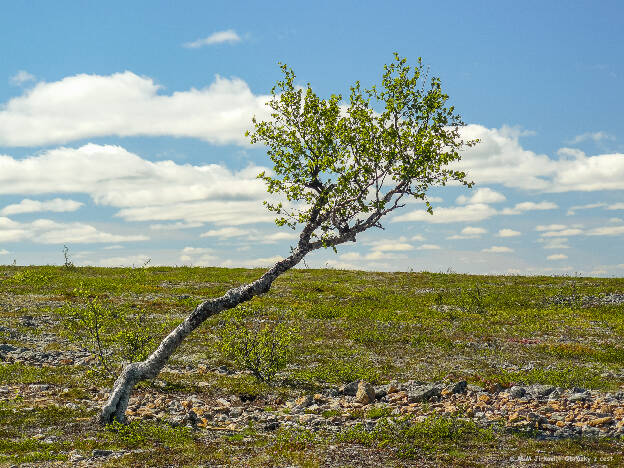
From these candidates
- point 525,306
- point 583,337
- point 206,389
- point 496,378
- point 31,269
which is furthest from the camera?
point 31,269

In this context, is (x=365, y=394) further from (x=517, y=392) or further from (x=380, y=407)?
(x=517, y=392)

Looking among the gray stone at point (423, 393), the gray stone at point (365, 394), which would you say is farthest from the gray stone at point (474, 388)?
the gray stone at point (365, 394)

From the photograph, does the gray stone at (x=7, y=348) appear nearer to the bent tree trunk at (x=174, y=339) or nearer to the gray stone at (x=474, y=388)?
the bent tree trunk at (x=174, y=339)

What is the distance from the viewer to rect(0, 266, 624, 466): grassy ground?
1609 cm

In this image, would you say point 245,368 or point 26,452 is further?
point 245,368

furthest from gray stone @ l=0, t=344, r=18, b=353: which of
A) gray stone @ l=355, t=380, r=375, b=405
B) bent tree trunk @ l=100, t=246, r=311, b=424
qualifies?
gray stone @ l=355, t=380, r=375, b=405

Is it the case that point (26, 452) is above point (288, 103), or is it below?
below

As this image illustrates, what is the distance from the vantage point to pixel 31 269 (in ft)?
189

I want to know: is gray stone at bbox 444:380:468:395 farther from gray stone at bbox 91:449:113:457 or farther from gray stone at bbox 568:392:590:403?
gray stone at bbox 91:449:113:457

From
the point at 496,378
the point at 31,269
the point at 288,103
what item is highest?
the point at 288,103

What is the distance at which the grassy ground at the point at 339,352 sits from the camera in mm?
16094

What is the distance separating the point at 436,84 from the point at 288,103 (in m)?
5.60

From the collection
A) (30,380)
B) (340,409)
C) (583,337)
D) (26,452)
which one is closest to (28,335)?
(30,380)

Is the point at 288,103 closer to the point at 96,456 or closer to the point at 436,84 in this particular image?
the point at 436,84
